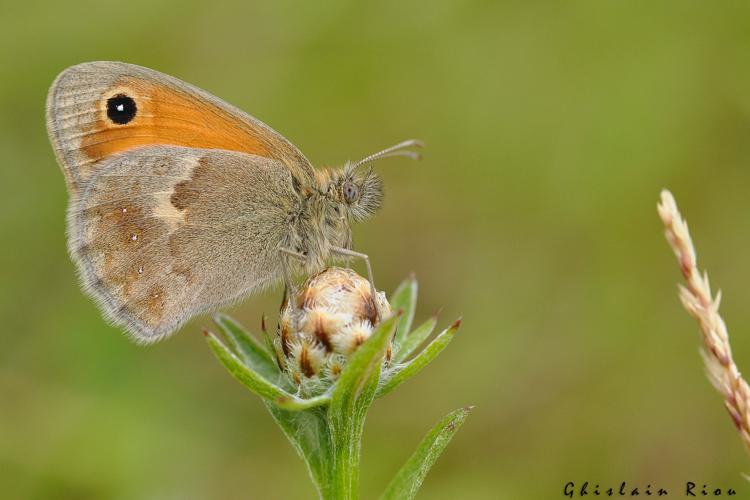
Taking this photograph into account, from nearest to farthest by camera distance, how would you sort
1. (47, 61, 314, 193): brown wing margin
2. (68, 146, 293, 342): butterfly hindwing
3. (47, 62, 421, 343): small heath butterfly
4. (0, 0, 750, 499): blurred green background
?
(68, 146, 293, 342): butterfly hindwing, (47, 62, 421, 343): small heath butterfly, (47, 61, 314, 193): brown wing margin, (0, 0, 750, 499): blurred green background

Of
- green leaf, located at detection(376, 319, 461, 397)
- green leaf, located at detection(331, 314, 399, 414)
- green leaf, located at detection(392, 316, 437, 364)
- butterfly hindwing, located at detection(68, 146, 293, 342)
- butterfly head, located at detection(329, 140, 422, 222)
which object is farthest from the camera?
butterfly head, located at detection(329, 140, 422, 222)

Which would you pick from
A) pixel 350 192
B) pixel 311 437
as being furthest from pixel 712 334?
pixel 350 192

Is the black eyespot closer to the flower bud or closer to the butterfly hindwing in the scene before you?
the butterfly hindwing

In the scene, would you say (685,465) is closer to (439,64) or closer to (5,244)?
(439,64)

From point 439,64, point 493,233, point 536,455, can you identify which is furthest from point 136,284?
point 439,64

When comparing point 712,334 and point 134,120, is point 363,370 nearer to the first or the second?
point 712,334

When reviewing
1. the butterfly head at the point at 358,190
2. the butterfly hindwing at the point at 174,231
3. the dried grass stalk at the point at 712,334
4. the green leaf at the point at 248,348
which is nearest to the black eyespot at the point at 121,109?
the butterfly hindwing at the point at 174,231

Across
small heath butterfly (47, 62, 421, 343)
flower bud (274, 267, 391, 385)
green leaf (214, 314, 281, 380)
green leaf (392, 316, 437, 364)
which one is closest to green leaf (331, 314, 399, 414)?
flower bud (274, 267, 391, 385)
